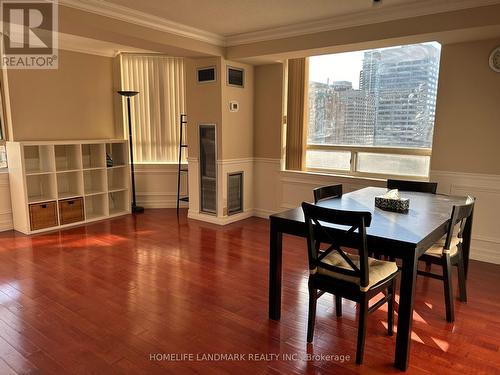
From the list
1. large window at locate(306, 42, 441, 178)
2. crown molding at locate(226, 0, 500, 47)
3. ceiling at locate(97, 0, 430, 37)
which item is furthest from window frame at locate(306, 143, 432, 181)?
ceiling at locate(97, 0, 430, 37)

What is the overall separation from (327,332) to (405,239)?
92 cm

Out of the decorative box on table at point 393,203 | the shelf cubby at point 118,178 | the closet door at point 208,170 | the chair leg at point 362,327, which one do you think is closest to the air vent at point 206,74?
the closet door at point 208,170

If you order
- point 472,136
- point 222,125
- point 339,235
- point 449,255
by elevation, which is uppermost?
point 222,125

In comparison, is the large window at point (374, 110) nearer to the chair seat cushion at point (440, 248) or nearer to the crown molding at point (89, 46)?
the chair seat cushion at point (440, 248)

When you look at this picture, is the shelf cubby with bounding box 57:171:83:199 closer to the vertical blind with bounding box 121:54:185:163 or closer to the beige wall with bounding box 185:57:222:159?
the vertical blind with bounding box 121:54:185:163

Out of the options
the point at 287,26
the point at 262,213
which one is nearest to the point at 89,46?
the point at 287,26

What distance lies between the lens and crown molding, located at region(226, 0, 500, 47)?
334 cm

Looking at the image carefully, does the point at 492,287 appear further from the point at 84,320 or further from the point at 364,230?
the point at 84,320

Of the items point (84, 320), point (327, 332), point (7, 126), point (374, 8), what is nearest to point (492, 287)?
point (327, 332)

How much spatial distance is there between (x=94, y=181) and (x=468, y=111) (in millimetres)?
5134

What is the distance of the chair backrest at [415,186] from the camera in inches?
140

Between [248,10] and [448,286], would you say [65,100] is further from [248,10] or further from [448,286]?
[448,286]

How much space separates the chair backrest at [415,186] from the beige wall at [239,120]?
2340 mm

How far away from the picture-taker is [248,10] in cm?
377
